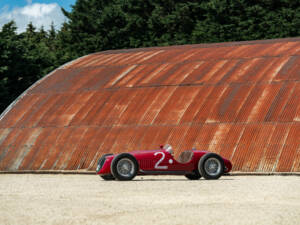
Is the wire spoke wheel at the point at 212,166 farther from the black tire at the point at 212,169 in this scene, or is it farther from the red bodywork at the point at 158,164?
the red bodywork at the point at 158,164

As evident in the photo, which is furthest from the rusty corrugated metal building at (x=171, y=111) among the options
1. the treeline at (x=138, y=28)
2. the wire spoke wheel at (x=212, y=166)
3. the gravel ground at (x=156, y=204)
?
the treeline at (x=138, y=28)

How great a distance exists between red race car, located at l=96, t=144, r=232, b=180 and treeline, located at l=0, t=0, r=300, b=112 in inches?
1096

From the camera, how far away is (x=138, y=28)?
66.4 meters

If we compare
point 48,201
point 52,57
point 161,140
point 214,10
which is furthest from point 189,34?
point 48,201

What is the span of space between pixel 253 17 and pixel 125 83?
29.5 meters

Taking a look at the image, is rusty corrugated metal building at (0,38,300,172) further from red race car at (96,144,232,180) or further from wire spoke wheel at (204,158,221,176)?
red race car at (96,144,232,180)

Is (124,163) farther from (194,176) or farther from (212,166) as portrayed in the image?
(212,166)

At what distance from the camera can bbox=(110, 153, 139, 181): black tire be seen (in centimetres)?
2006

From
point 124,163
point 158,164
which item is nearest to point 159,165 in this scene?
point 158,164

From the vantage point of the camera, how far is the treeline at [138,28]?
50.6 meters

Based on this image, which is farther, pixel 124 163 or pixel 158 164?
pixel 158 164

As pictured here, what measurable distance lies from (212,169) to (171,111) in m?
8.22

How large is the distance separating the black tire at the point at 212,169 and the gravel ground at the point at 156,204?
1.64 metres

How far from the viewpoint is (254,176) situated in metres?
22.5
